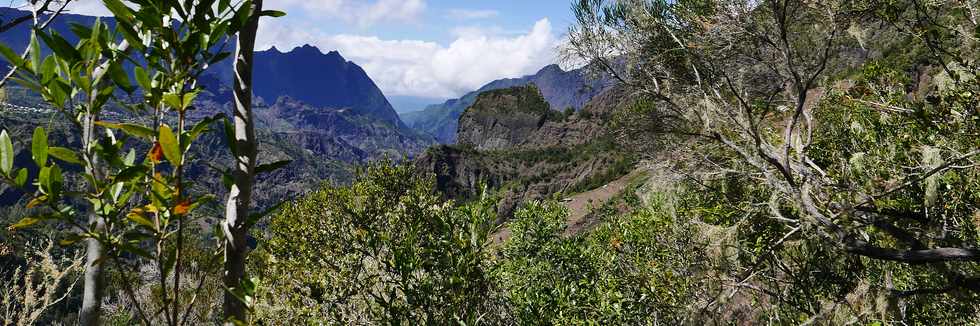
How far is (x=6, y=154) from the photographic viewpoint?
1.31 meters

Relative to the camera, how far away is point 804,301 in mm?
7621

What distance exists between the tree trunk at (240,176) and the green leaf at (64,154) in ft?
1.38

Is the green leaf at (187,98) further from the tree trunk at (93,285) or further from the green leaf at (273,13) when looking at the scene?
the tree trunk at (93,285)

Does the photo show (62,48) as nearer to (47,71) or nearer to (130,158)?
(47,71)

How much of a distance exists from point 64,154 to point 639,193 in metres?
8.88

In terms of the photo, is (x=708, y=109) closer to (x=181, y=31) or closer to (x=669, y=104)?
(x=669, y=104)

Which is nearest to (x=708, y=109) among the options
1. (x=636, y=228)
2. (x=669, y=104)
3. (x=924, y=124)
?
(x=669, y=104)

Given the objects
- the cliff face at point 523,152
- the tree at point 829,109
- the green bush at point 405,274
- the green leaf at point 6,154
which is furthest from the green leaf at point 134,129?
the cliff face at point 523,152

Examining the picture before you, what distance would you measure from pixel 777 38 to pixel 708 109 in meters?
1.27

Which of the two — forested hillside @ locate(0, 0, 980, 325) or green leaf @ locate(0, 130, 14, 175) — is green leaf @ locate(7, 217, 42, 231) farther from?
green leaf @ locate(0, 130, 14, 175)

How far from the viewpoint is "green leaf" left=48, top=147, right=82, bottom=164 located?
1.38 m

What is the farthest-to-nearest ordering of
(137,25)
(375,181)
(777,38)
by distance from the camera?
(375,181) → (777,38) → (137,25)

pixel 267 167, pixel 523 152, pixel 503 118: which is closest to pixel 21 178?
pixel 267 167

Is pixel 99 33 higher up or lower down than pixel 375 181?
higher up
